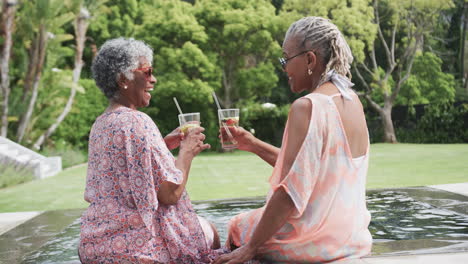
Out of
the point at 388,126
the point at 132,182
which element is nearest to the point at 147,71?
the point at 132,182

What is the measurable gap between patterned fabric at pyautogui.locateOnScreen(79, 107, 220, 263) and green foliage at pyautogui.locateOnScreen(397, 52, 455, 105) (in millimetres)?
25985

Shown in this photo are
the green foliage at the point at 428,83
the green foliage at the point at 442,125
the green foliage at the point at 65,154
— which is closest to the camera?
the green foliage at the point at 65,154

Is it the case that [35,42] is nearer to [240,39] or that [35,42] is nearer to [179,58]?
[179,58]

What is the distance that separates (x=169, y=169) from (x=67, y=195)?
7322 mm

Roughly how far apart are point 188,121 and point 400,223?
7.25 ft

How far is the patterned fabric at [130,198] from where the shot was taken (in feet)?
8.26

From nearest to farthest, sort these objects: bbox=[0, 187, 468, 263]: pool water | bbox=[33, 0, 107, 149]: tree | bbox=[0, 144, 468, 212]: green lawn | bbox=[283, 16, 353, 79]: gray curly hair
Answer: bbox=[283, 16, 353, 79]: gray curly hair → bbox=[0, 187, 468, 263]: pool water → bbox=[0, 144, 468, 212]: green lawn → bbox=[33, 0, 107, 149]: tree

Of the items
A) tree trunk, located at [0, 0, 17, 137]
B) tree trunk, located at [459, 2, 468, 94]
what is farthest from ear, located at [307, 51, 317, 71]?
tree trunk, located at [459, 2, 468, 94]

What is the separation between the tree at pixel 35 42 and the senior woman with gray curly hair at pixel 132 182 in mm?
14394

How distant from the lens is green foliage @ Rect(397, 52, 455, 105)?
27078mm

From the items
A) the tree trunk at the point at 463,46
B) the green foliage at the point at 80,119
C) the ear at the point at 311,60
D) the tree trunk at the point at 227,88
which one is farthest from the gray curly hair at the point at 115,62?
the tree trunk at the point at 463,46

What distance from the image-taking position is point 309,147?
2.26 meters

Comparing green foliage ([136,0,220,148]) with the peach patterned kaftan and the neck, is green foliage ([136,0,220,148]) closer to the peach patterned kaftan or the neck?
the neck

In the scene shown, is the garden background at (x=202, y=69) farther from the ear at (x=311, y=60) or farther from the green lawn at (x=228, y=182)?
the ear at (x=311, y=60)
